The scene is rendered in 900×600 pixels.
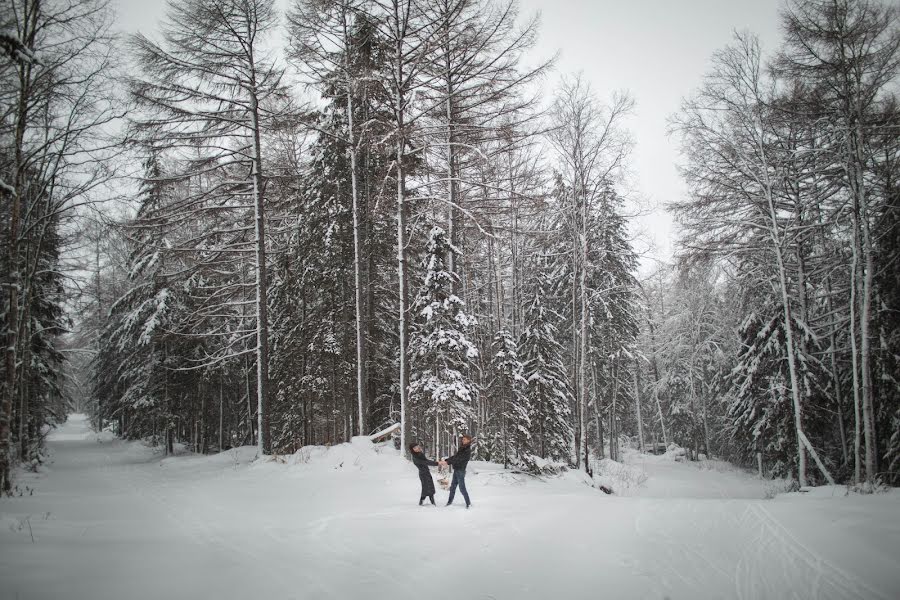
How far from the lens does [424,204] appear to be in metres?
16.0

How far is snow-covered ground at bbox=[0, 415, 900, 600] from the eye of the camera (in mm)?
4668

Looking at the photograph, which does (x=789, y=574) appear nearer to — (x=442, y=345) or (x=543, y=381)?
(x=442, y=345)

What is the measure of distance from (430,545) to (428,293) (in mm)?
8085

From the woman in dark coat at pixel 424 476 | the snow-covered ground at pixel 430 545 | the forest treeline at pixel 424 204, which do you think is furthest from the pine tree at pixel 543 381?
the woman in dark coat at pixel 424 476

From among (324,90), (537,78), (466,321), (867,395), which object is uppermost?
(324,90)

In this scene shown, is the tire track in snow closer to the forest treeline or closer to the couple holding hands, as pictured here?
the couple holding hands

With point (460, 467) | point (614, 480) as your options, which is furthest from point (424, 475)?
point (614, 480)

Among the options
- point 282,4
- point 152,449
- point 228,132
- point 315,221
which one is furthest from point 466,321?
point 152,449

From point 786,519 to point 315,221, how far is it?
15.3 metres

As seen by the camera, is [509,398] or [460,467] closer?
[460,467]

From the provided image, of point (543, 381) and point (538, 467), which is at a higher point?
point (543, 381)

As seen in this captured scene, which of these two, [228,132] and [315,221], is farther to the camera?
[315,221]

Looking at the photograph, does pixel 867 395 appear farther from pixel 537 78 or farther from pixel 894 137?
pixel 537 78

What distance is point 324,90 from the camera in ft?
46.5
